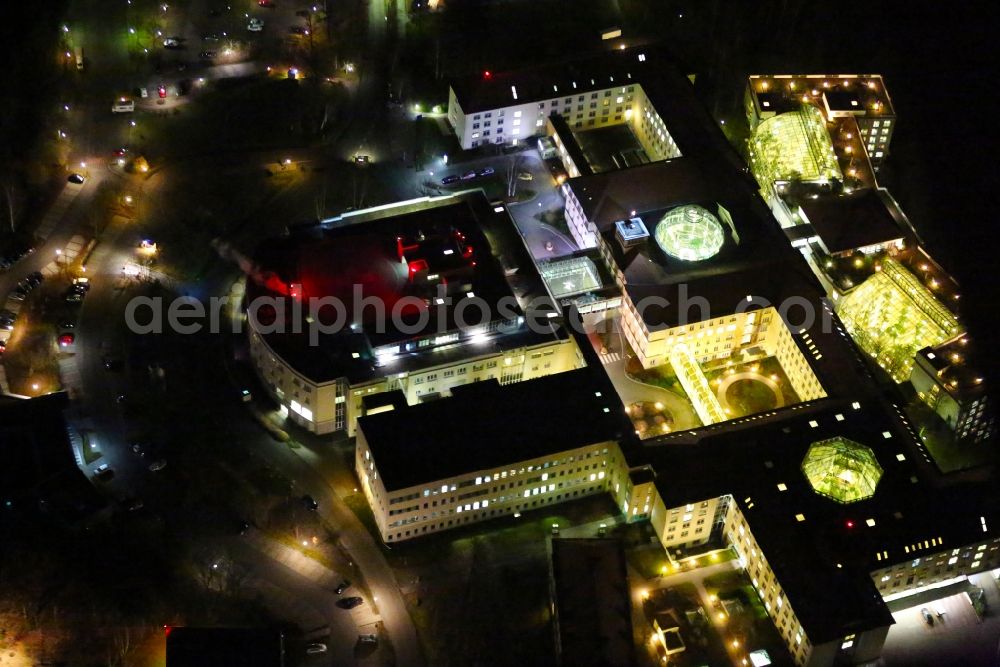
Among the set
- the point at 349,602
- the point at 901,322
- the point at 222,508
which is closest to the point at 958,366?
the point at 901,322

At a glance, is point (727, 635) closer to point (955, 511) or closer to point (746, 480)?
point (746, 480)

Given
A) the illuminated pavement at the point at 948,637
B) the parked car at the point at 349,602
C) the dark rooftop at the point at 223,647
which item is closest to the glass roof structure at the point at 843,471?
the illuminated pavement at the point at 948,637

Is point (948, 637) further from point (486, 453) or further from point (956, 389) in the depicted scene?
point (486, 453)

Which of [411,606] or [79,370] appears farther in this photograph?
[79,370]

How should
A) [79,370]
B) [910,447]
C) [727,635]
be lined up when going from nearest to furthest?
[727,635]
[910,447]
[79,370]

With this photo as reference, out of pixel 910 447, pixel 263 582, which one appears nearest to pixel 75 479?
pixel 263 582

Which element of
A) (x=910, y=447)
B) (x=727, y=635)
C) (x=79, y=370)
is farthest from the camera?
(x=79, y=370)

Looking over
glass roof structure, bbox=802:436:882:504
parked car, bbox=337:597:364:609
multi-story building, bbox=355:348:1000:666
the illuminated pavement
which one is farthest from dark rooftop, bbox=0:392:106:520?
the illuminated pavement
